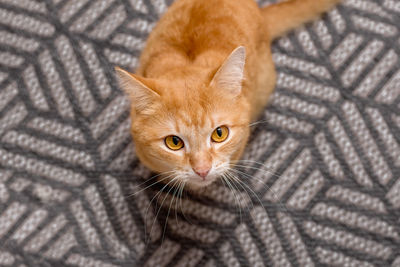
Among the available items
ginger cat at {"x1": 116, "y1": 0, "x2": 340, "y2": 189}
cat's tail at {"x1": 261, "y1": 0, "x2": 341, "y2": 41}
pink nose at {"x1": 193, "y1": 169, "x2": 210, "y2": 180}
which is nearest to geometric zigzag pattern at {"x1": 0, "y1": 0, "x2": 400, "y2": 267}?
cat's tail at {"x1": 261, "y1": 0, "x2": 341, "y2": 41}

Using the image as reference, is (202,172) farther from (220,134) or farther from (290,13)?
(290,13)

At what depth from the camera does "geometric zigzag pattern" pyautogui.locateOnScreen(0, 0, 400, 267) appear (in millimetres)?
1060

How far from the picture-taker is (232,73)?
74cm

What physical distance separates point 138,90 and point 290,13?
0.55 m

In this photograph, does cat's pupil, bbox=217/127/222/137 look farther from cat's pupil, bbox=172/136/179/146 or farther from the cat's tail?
the cat's tail

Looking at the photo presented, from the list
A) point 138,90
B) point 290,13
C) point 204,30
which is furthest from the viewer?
point 290,13

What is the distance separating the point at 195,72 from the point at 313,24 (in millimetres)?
555

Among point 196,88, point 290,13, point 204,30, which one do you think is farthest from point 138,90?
point 290,13

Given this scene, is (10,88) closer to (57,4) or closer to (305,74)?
(57,4)

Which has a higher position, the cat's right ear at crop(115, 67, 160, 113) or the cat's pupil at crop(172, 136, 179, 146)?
the cat's right ear at crop(115, 67, 160, 113)

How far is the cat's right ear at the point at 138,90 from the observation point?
27.3 inches

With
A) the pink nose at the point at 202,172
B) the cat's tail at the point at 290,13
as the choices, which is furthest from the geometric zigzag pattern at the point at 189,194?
the pink nose at the point at 202,172

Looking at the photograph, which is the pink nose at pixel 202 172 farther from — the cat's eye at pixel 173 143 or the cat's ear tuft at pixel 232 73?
the cat's ear tuft at pixel 232 73

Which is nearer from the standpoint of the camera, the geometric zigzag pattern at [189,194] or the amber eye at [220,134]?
the amber eye at [220,134]
